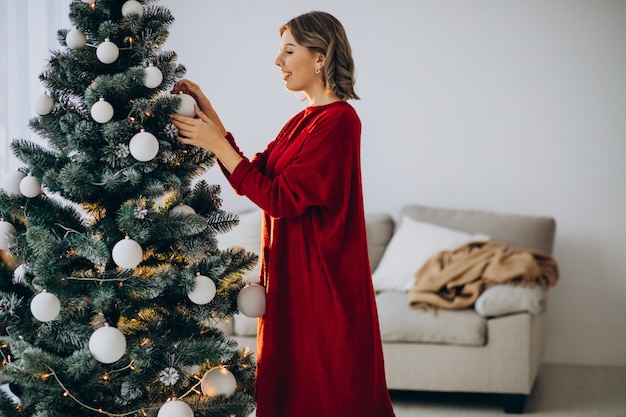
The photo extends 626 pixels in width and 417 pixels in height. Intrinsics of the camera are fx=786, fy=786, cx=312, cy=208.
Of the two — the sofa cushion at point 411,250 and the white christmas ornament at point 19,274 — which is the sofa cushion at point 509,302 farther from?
the white christmas ornament at point 19,274

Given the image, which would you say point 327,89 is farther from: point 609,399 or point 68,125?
point 609,399

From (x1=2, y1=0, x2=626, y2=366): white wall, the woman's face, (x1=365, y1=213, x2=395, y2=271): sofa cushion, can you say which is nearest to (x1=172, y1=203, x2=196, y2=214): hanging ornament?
the woman's face

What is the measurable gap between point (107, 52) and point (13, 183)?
37 cm

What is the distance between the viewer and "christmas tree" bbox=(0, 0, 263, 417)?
1685mm

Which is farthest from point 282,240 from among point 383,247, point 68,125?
point 383,247

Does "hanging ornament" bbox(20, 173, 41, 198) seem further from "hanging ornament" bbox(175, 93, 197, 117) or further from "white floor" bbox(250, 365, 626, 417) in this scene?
"white floor" bbox(250, 365, 626, 417)

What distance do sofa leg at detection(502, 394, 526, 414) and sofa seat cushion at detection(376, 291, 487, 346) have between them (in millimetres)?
284

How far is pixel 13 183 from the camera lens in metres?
1.77

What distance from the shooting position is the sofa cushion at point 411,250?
4.04 meters

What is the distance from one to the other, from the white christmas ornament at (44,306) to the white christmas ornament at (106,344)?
3.8 inches

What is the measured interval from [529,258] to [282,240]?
80.5 inches

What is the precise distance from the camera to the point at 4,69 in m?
3.02

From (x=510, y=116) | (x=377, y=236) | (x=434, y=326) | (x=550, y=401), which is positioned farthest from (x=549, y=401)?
(x=510, y=116)

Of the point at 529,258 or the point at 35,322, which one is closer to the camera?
the point at 35,322
